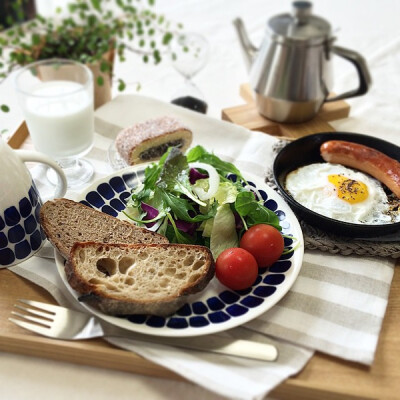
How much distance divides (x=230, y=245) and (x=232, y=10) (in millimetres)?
2820

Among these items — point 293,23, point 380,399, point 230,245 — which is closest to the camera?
point 380,399

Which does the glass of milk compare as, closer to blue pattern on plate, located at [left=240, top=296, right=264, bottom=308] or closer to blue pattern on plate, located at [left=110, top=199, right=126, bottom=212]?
blue pattern on plate, located at [left=110, top=199, right=126, bottom=212]

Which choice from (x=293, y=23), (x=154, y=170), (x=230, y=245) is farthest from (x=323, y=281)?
(x=293, y=23)

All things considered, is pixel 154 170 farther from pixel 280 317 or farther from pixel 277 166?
pixel 280 317

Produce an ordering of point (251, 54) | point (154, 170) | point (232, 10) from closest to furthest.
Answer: point (154, 170), point (251, 54), point (232, 10)

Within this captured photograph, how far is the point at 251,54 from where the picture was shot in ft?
9.05

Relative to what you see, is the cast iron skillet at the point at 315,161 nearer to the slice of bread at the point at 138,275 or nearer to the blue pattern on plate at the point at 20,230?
the slice of bread at the point at 138,275

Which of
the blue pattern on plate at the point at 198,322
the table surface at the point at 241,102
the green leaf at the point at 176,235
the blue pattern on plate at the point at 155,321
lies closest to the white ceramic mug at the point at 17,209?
the table surface at the point at 241,102

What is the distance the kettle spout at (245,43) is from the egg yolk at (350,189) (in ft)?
3.46

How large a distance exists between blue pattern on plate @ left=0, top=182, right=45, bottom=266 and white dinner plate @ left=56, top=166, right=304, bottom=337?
165 millimetres

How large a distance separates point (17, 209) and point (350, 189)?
130cm

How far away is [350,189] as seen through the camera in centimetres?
197

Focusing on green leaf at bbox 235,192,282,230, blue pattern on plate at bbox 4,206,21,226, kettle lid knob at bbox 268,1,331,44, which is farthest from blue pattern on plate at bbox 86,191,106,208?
kettle lid knob at bbox 268,1,331,44

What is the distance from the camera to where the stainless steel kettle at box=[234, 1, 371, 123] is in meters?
2.48
